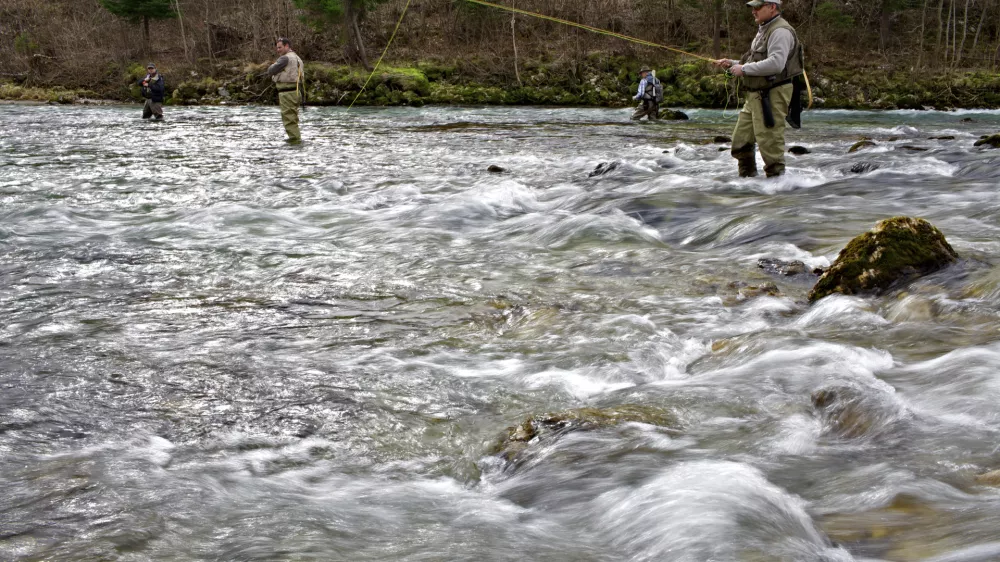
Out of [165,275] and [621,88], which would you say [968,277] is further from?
[621,88]

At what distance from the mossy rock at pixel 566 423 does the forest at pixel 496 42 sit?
31.8 meters

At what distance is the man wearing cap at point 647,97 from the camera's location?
77.7 feet

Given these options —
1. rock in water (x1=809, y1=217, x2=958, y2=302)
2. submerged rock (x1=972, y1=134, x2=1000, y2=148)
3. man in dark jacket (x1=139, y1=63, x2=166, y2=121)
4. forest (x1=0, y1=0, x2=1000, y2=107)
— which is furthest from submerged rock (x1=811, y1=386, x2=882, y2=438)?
forest (x1=0, y1=0, x2=1000, y2=107)

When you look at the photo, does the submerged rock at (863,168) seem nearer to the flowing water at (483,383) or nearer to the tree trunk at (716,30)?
the flowing water at (483,383)

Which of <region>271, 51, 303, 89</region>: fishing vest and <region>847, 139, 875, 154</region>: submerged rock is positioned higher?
<region>271, 51, 303, 89</region>: fishing vest

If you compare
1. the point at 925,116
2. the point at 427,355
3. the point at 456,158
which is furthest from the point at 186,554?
the point at 925,116

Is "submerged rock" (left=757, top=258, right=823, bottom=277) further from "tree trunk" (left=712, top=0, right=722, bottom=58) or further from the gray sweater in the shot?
"tree trunk" (left=712, top=0, right=722, bottom=58)

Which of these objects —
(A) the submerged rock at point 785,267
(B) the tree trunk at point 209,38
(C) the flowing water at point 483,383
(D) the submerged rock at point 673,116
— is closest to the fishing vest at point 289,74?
(C) the flowing water at point 483,383

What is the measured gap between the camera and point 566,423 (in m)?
3.53

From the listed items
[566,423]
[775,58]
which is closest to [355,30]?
[775,58]

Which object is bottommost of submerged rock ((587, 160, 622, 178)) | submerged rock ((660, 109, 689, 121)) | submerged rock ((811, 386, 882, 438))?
submerged rock ((811, 386, 882, 438))

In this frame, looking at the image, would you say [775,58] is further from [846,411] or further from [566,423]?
[566,423]

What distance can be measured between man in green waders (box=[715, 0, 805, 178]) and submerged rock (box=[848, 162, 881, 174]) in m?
2.07

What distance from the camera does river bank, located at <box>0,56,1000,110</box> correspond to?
33906 millimetres
